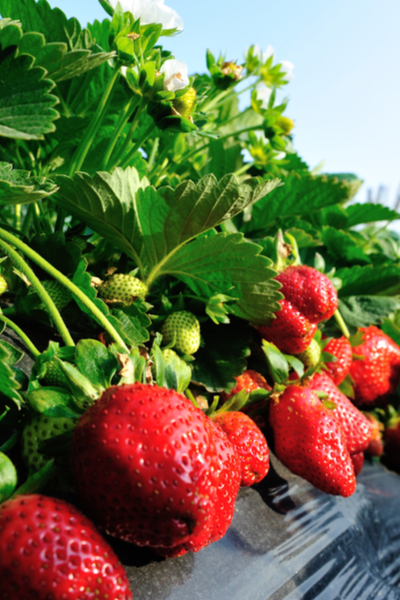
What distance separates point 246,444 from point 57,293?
298 millimetres

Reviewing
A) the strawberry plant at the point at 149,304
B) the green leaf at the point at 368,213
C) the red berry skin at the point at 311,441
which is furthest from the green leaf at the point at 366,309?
the red berry skin at the point at 311,441

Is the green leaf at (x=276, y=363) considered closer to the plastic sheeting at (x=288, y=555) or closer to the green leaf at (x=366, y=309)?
the plastic sheeting at (x=288, y=555)

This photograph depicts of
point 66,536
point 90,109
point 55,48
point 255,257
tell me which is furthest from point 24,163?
point 66,536

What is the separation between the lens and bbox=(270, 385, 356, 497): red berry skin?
0.59 meters

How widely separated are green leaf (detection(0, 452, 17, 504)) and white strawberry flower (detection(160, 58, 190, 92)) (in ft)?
1.40

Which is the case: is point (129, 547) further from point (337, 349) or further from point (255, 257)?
point (337, 349)

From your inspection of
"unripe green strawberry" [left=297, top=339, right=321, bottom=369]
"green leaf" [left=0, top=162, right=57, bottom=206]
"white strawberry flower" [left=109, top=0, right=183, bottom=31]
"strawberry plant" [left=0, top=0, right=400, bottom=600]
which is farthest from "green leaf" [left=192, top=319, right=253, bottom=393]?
"white strawberry flower" [left=109, top=0, right=183, bottom=31]

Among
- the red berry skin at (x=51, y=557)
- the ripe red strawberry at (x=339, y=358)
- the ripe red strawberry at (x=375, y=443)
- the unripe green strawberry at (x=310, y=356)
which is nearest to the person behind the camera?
the red berry skin at (x=51, y=557)

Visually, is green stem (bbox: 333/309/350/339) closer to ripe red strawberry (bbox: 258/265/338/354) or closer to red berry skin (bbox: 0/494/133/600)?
ripe red strawberry (bbox: 258/265/338/354)

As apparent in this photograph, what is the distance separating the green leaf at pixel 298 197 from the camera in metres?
0.83

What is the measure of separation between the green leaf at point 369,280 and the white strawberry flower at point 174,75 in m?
0.55

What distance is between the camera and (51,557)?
11.4 inches

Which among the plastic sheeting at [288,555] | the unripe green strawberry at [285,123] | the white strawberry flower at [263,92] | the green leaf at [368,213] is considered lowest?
the plastic sheeting at [288,555]

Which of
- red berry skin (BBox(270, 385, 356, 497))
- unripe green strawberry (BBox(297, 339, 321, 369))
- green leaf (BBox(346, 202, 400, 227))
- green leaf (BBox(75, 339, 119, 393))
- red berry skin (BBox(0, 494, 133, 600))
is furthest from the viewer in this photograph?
green leaf (BBox(346, 202, 400, 227))
